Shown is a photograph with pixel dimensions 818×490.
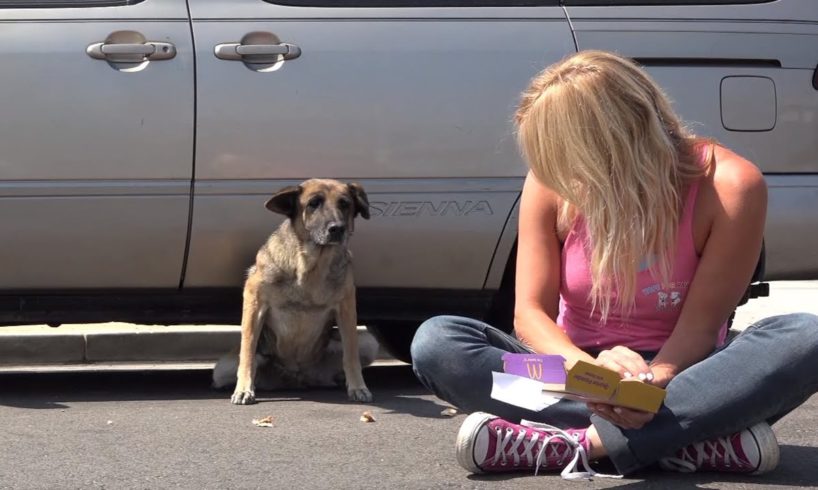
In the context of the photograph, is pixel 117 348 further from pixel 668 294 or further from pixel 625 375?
pixel 625 375

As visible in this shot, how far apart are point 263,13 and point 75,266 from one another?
3.93 ft

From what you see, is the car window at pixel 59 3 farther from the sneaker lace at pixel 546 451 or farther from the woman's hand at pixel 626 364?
the woman's hand at pixel 626 364

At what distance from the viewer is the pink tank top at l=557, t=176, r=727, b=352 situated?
3232 mm

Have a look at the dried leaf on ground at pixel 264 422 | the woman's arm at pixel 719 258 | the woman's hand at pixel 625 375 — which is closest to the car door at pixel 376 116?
the dried leaf on ground at pixel 264 422

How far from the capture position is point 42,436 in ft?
13.4

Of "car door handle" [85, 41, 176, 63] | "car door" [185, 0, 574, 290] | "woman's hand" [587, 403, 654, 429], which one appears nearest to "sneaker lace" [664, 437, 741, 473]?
"woman's hand" [587, 403, 654, 429]

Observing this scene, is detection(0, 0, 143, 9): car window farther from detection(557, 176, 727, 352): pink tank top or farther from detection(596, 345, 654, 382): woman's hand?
detection(596, 345, 654, 382): woman's hand

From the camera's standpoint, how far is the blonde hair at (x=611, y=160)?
3.12 metres

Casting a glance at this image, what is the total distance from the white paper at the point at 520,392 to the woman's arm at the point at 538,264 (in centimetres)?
21

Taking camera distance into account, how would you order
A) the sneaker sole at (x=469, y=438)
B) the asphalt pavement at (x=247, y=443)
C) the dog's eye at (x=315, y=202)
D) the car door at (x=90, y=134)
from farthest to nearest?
the dog's eye at (x=315, y=202)
the car door at (x=90, y=134)
the asphalt pavement at (x=247, y=443)
the sneaker sole at (x=469, y=438)

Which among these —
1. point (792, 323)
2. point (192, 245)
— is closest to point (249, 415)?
point (192, 245)

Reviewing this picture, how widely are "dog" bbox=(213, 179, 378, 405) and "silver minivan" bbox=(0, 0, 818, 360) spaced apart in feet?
0.26

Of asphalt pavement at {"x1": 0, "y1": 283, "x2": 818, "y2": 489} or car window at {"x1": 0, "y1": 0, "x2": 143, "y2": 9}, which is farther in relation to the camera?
car window at {"x1": 0, "y1": 0, "x2": 143, "y2": 9}

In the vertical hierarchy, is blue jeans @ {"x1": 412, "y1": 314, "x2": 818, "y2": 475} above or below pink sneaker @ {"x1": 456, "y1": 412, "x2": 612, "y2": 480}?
above
